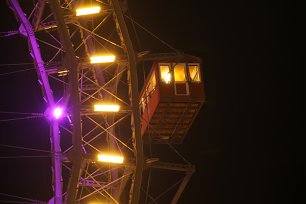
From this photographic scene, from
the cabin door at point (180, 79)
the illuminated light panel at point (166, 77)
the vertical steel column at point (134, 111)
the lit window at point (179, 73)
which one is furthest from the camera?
the lit window at point (179, 73)

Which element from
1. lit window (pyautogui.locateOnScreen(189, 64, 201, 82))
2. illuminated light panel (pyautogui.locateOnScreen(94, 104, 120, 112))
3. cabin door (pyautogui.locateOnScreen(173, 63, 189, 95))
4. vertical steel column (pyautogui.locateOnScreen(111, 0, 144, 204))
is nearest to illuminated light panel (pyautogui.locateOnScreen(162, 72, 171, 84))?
cabin door (pyautogui.locateOnScreen(173, 63, 189, 95))

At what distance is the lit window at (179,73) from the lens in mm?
20297

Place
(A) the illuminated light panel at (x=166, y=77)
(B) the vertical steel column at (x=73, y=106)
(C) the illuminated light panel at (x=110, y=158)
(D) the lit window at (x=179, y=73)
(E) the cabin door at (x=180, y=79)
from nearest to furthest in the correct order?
(B) the vertical steel column at (x=73, y=106)
(C) the illuminated light panel at (x=110, y=158)
(E) the cabin door at (x=180, y=79)
(A) the illuminated light panel at (x=166, y=77)
(D) the lit window at (x=179, y=73)

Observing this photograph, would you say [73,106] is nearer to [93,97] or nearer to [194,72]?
[93,97]

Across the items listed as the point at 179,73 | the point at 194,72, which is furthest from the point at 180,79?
the point at 194,72

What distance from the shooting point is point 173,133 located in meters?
21.6

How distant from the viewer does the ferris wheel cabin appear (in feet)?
64.5

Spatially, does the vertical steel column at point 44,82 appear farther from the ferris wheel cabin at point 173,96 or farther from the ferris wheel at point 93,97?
the ferris wheel cabin at point 173,96

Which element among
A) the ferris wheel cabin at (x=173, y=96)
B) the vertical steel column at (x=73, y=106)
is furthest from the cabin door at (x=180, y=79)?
the vertical steel column at (x=73, y=106)

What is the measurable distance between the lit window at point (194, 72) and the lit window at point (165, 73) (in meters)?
0.96

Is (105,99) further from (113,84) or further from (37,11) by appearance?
(37,11)

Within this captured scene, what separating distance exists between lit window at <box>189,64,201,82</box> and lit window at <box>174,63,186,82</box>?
309 mm

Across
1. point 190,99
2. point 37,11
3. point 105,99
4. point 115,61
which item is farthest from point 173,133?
point 37,11

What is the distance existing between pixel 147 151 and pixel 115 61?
14.0 meters
